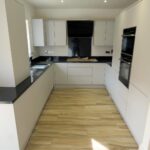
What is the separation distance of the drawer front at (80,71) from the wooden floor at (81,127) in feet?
2.94

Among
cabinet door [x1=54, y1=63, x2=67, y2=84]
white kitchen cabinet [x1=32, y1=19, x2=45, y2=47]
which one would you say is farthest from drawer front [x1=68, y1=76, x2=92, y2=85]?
white kitchen cabinet [x1=32, y1=19, x2=45, y2=47]

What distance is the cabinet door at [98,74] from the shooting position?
4348 millimetres

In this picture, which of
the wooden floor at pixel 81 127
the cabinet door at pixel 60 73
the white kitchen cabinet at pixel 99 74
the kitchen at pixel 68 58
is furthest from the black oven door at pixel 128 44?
the cabinet door at pixel 60 73

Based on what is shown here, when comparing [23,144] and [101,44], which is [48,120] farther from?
[101,44]

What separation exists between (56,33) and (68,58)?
88 cm

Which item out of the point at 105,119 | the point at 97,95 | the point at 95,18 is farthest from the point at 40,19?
the point at 105,119

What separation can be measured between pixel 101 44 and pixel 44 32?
1.76m

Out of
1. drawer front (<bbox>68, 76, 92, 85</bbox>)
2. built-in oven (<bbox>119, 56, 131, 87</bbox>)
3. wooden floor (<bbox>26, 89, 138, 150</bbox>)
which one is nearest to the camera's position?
wooden floor (<bbox>26, 89, 138, 150</bbox>)

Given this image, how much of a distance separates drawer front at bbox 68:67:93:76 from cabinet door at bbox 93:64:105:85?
0.14 meters

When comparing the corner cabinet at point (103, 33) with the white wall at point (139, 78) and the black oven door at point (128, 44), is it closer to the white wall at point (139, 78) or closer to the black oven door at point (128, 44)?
the black oven door at point (128, 44)

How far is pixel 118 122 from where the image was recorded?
8.86ft

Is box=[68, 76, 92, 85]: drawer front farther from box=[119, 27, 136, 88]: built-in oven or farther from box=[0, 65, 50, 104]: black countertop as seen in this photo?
box=[0, 65, 50, 104]: black countertop

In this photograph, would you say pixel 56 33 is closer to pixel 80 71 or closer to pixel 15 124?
pixel 80 71

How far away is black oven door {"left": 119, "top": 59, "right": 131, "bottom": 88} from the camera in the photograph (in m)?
2.52
